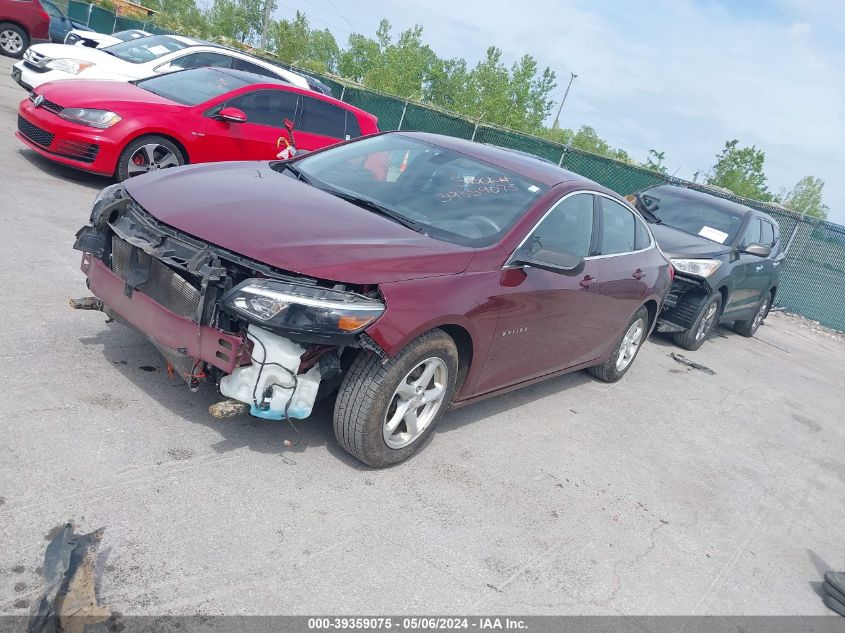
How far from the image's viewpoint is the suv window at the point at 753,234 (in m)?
9.60

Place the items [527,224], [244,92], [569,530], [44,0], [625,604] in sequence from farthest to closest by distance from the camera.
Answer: [44,0] < [244,92] < [527,224] < [569,530] < [625,604]

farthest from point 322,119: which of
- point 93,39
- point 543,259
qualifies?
point 93,39

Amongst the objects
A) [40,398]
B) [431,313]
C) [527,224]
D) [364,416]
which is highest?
[527,224]

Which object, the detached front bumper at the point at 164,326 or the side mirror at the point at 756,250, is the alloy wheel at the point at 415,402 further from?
the side mirror at the point at 756,250

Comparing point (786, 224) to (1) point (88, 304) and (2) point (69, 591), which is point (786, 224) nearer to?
(1) point (88, 304)

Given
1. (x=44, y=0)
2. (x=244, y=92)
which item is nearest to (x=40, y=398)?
(x=244, y=92)

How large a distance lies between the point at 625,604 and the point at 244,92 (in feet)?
25.3

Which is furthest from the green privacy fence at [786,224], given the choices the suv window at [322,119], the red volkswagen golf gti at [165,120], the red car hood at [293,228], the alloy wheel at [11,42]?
the red car hood at [293,228]

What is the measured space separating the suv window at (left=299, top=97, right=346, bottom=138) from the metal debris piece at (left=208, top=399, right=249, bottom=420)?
7.09 m

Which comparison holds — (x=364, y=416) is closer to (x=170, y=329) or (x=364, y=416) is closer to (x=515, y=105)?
(x=170, y=329)

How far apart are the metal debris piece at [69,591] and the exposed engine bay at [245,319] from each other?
109 centimetres

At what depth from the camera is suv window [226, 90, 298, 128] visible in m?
9.16

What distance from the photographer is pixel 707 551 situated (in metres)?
4.27

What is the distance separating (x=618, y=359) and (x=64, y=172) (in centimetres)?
669
